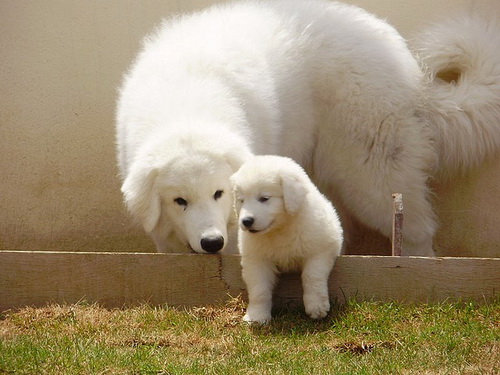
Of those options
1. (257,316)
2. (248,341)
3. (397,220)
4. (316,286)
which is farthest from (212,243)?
(397,220)

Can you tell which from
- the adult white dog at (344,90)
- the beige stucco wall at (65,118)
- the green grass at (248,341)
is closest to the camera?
the green grass at (248,341)

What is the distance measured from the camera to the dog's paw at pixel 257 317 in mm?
4570

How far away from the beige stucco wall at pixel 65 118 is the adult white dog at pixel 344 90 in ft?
1.73

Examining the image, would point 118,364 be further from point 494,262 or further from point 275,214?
point 494,262

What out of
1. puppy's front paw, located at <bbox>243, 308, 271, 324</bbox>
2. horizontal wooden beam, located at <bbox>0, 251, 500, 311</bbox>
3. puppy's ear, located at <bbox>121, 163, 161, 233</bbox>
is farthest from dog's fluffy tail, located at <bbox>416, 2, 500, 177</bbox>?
puppy's front paw, located at <bbox>243, 308, 271, 324</bbox>

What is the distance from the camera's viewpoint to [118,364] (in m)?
3.91

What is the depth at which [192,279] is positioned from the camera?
499 centimetres

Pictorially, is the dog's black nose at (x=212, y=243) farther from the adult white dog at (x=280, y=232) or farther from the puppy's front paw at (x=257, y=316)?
the puppy's front paw at (x=257, y=316)

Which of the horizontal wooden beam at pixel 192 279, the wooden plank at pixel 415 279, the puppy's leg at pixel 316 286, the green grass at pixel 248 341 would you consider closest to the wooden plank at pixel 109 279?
the horizontal wooden beam at pixel 192 279

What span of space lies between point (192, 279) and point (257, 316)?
0.54 meters

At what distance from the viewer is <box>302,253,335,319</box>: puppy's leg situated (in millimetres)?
4539

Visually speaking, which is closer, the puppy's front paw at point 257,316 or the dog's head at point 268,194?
the dog's head at point 268,194

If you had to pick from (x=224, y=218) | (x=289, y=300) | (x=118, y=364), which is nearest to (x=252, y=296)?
(x=289, y=300)

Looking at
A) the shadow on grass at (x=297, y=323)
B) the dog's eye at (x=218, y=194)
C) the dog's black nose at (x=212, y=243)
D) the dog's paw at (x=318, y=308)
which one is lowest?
the shadow on grass at (x=297, y=323)
